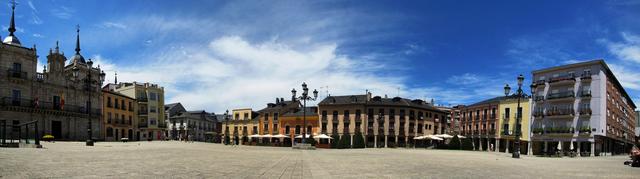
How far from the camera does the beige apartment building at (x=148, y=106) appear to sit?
256 ft

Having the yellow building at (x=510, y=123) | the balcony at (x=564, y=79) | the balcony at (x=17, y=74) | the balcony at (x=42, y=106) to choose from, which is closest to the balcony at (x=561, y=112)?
the balcony at (x=564, y=79)

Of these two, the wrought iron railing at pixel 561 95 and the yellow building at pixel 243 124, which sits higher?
the wrought iron railing at pixel 561 95

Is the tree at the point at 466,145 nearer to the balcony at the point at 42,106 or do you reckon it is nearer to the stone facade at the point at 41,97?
the stone facade at the point at 41,97

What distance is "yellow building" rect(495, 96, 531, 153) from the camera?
62.7 m

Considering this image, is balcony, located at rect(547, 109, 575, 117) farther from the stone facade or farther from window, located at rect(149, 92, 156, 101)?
window, located at rect(149, 92, 156, 101)

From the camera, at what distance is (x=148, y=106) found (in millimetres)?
79750

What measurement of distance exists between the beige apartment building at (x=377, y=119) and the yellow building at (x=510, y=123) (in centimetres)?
1374

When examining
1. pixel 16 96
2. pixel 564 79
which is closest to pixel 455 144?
pixel 564 79

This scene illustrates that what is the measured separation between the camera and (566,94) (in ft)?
186

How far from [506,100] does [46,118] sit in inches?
2492

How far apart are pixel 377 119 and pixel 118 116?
4232 cm

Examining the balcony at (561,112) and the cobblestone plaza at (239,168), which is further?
the balcony at (561,112)

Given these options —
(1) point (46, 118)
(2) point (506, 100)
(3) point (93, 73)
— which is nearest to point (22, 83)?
(1) point (46, 118)

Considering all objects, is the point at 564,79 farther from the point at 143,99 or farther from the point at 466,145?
the point at 143,99
